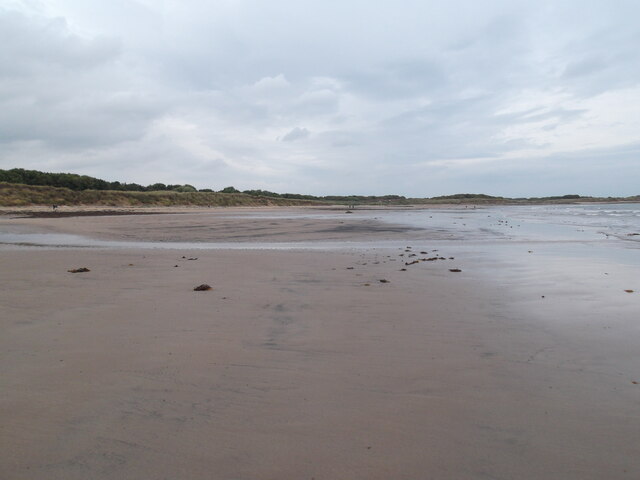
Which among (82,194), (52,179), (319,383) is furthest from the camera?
(52,179)

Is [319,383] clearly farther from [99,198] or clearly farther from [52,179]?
[52,179]

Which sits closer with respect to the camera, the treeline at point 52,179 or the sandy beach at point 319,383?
the sandy beach at point 319,383

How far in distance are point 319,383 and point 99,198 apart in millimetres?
51254

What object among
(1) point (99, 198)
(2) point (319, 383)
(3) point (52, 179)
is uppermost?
(3) point (52, 179)

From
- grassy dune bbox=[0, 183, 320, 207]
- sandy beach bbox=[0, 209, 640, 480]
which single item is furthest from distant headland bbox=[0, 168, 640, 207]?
sandy beach bbox=[0, 209, 640, 480]

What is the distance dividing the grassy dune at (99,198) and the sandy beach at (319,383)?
4249 centimetres

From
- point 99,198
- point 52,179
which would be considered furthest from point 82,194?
point 52,179

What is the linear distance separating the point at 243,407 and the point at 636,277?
7421 millimetres

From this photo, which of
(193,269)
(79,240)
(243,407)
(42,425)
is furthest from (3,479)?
(79,240)

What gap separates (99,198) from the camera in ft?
154

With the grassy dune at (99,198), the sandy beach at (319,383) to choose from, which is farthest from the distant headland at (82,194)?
the sandy beach at (319,383)

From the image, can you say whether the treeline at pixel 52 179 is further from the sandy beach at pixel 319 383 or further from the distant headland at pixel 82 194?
the sandy beach at pixel 319 383

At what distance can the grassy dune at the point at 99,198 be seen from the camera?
39.8m

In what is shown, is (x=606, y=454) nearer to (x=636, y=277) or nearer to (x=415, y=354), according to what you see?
(x=415, y=354)
